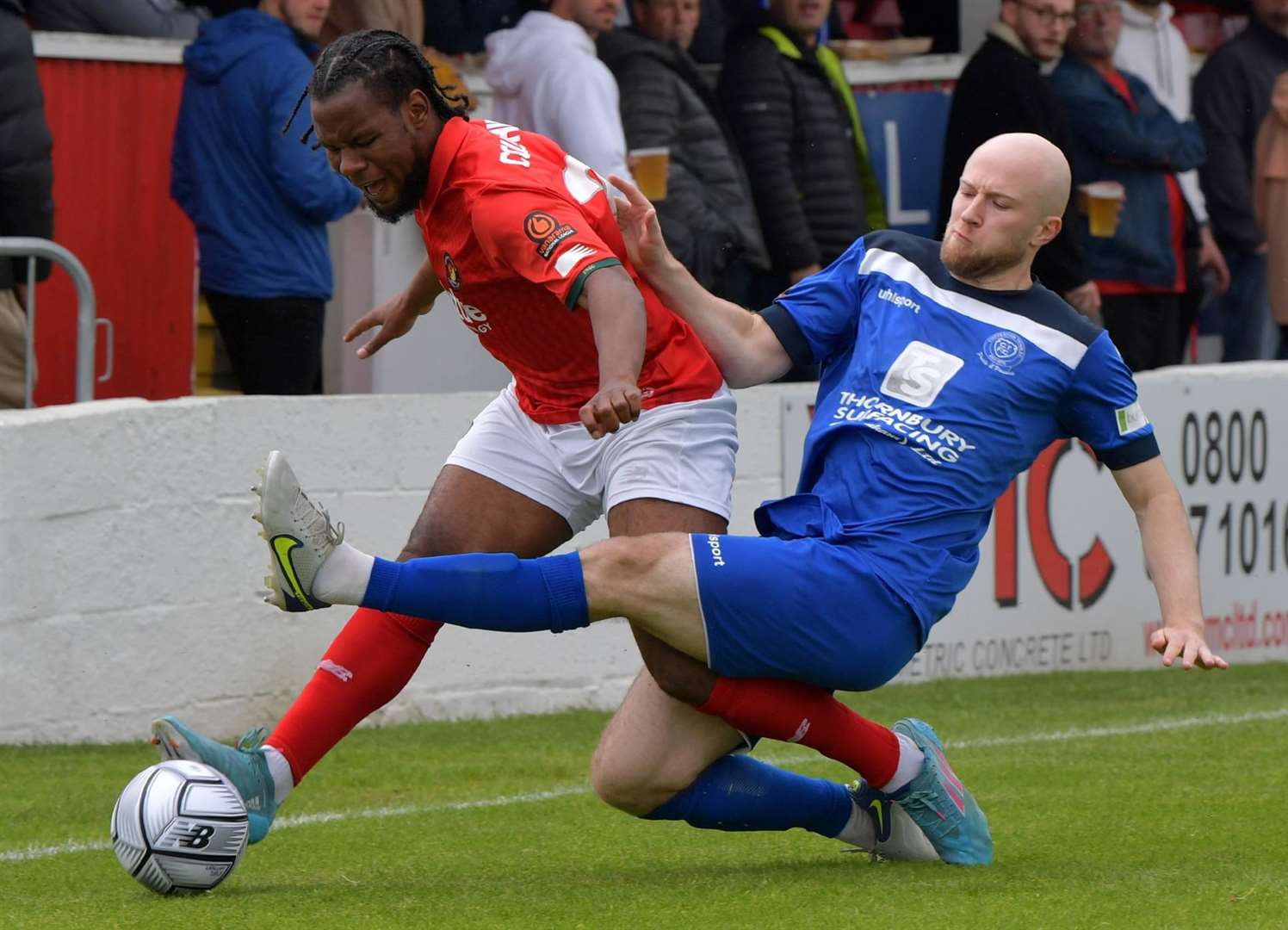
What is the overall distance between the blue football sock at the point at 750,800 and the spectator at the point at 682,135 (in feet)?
13.5

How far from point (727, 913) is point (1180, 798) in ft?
7.23

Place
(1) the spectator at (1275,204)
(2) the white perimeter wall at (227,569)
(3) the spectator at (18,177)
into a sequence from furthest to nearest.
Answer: (1) the spectator at (1275,204)
(3) the spectator at (18,177)
(2) the white perimeter wall at (227,569)

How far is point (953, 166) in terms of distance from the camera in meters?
9.92

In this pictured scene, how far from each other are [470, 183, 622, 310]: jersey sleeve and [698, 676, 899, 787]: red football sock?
36.9 inches

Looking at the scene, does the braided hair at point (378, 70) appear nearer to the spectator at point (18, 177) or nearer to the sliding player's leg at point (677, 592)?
the sliding player's leg at point (677, 592)

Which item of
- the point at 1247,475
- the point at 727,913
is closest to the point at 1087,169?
the point at 1247,475

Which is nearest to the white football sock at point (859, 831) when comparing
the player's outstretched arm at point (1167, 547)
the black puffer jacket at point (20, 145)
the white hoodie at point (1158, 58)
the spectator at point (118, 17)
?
the player's outstretched arm at point (1167, 547)

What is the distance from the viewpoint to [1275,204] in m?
12.0

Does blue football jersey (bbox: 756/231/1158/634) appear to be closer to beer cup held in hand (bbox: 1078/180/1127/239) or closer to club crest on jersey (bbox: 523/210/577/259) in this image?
club crest on jersey (bbox: 523/210/577/259)

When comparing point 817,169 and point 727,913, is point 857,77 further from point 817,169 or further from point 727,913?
point 727,913

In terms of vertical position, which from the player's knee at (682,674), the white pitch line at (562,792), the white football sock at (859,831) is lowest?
the white pitch line at (562,792)

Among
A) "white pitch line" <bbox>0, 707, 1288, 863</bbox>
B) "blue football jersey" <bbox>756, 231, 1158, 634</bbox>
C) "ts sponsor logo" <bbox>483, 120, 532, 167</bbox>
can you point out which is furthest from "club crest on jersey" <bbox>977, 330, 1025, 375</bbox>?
"white pitch line" <bbox>0, 707, 1288, 863</bbox>

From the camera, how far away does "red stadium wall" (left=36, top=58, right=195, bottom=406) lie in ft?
30.7

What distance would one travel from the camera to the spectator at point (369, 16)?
30.0 ft
